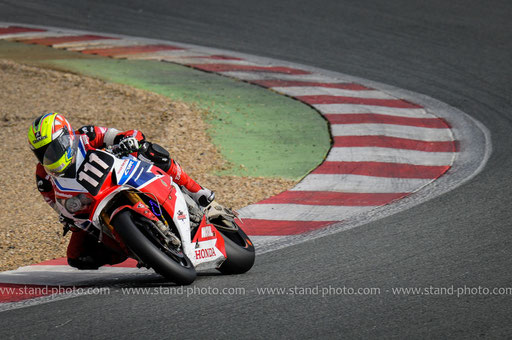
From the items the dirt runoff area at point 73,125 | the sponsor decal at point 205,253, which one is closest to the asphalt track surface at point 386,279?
the sponsor decal at point 205,253

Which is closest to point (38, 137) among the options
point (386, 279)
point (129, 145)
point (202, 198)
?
point (129, 145)

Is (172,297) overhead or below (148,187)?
below

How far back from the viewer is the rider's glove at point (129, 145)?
17.2 feet

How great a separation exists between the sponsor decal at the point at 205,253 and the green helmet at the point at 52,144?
3.59 ft

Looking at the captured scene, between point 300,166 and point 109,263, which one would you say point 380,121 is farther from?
point 109,263

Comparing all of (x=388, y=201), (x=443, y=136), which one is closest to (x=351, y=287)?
(x=388, y=201)

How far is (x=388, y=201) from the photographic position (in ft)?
24.6

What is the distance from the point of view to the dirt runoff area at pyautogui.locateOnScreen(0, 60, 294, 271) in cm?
690

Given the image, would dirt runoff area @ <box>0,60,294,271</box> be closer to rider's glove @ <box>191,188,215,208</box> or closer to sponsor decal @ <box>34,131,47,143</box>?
rider's glove @ <box>191,188,215,208</box>

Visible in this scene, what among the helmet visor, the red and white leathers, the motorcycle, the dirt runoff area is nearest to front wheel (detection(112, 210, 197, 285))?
the motorcycle

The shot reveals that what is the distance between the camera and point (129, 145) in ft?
17.2

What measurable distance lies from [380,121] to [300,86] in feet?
6.71

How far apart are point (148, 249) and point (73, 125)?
5.64m

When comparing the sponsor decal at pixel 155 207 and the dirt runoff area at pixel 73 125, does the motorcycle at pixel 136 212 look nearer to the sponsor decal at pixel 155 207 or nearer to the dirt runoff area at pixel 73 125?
A: the sponsor decal at pixel 155 207
